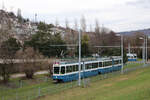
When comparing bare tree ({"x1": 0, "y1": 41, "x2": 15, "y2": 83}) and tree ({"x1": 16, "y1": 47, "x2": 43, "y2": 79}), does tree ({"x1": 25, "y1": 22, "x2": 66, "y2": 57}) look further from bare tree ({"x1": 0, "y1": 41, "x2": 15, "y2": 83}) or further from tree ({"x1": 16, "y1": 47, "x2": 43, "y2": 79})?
bare tree ({"x1": 0, "y1": 41, "x2": 15, "y2": 83})

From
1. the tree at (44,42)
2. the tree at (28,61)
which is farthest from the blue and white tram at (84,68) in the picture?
the tree at (44,42)

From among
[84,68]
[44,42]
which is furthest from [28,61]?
[44,42]

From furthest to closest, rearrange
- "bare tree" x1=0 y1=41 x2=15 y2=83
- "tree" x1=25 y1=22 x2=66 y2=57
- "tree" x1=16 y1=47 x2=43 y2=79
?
"tree" x1=25 y1=22 x2=66 y2=57, "tree" x1=16 y1=47 x2=43 y2=79, "bare tree" x1=0 y1=41 x2=15 y2=83

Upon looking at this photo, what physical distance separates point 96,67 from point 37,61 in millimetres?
11153

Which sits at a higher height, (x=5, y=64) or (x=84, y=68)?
(x=5, y=64)

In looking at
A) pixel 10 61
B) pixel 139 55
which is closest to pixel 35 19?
pixel 139 55

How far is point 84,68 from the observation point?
33844 mm

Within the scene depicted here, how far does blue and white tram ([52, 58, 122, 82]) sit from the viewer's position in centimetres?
2883

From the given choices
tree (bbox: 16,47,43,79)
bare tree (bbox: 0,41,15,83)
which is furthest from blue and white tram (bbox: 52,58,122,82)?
bare tree (bbox: 0,41,15,83)

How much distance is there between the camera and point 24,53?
32406 millimetres

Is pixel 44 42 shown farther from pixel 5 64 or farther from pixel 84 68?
pixel 5 64

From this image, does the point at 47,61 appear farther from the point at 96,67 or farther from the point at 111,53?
the point at 111,53

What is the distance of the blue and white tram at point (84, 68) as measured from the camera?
28.8 m

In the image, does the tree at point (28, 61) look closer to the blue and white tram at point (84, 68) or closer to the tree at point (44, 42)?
the blue and white tram at point (84, 68)
